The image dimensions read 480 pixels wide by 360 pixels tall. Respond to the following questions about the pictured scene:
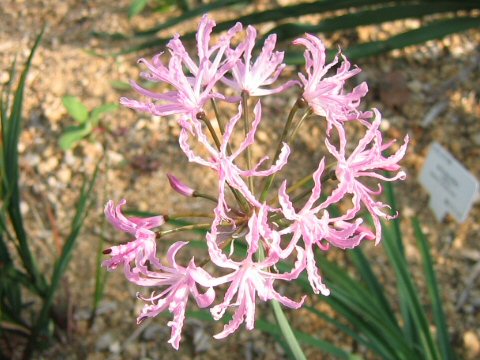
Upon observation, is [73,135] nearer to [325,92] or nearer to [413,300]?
[413,300]

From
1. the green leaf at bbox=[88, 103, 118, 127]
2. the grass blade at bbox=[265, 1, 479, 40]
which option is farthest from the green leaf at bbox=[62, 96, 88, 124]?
the grass blade at bbox=[265, 1, 479, 40]

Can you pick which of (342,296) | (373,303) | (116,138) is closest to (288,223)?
(342,296)

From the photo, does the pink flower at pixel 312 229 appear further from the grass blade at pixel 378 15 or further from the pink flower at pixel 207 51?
the grass blade at pixel 378 15

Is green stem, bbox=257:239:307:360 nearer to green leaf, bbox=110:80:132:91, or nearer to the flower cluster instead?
the flower cluster

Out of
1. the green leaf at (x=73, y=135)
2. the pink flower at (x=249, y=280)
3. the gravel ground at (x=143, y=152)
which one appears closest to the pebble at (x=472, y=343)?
the gravel ground at (x=143, y=152)

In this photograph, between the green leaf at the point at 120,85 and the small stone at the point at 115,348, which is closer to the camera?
the small stone at the point at 115,348

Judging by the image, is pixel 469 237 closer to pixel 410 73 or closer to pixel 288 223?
pixel 410 73

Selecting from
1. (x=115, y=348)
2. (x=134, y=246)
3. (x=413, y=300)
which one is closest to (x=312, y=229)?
(x=134, y=246)
